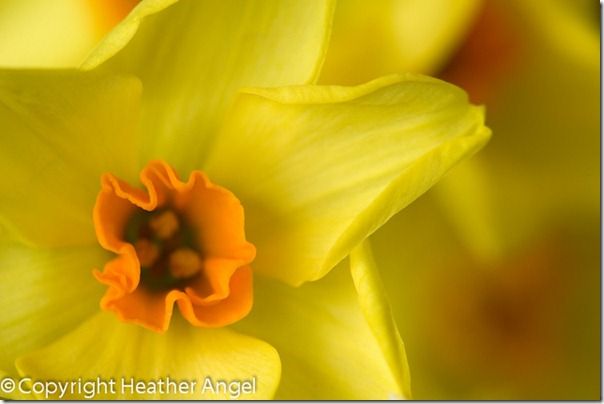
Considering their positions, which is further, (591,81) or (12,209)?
(591,81)

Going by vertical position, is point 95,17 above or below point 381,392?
above

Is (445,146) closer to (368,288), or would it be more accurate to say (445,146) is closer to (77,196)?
(368,288)

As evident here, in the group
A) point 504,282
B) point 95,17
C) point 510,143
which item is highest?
point 95,17

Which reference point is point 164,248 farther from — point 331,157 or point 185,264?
point 331,157

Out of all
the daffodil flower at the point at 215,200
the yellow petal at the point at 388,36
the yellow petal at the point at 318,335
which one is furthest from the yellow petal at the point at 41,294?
the yellow petal at the point at 388,36

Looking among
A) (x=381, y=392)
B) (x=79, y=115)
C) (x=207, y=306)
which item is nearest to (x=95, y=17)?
(x=79, y=115)

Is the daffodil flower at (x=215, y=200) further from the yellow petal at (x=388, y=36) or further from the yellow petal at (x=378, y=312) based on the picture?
the yellow petal at (x=388, y=36)

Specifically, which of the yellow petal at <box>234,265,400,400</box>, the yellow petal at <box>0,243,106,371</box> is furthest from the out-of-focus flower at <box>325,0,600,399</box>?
the yellow petal at <box>0,243,106,371</box>
